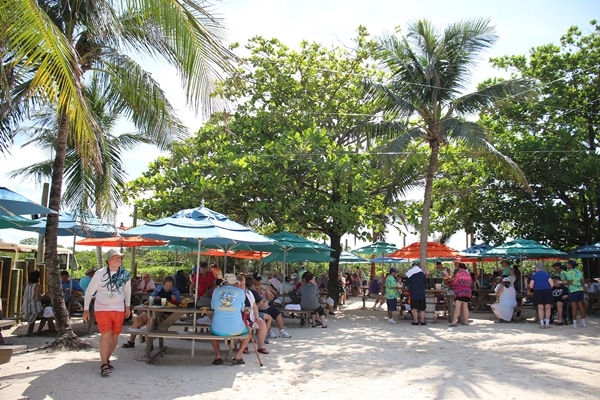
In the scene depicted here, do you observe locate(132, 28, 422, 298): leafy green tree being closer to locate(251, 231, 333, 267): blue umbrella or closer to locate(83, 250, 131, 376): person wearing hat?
locate(251, 231, 333, 267): blue umbrella

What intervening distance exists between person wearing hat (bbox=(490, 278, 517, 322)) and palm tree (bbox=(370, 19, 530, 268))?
224 cm

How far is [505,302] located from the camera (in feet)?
49.4

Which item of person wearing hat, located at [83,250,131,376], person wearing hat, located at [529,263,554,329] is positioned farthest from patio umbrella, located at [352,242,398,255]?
person wearing hat, located at [83,250,131,376]

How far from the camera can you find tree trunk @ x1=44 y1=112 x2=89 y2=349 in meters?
9.16

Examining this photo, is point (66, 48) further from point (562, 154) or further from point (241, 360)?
point (562, 154)

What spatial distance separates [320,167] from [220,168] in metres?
2.70

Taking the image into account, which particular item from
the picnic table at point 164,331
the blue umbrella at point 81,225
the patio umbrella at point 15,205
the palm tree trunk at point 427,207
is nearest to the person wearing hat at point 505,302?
the palm tree trunk at point 427,207

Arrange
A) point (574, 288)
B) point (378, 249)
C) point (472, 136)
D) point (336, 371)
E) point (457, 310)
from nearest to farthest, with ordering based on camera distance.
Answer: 1. point (336, 371)
2. point (574, 288)
3. point (457, 310)
4. point (472, 136)
5. point (378, 249)

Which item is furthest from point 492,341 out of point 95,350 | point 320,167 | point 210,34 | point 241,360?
point 210,34

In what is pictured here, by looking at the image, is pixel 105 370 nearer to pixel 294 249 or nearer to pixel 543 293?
pixel 294 249

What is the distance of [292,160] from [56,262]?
A: 7.65 meters

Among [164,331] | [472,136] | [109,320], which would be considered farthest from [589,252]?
[109,320]

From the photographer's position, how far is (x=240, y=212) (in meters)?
16.8

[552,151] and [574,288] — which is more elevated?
[552,151]
